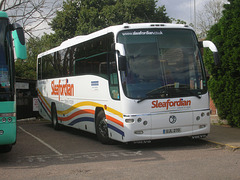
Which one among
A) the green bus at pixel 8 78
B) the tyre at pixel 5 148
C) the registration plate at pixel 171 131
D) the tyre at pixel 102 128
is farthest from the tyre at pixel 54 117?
the green bus at pixel 8 78

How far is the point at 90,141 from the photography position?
1277cm

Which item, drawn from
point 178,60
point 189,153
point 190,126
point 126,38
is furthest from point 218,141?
point 126,38

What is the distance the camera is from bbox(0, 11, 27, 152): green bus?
8484 mm

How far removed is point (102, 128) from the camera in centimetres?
1170

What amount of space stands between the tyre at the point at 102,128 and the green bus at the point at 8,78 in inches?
129

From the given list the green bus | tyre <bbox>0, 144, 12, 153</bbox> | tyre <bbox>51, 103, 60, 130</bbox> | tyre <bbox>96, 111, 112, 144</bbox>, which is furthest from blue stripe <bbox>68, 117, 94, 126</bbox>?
the green bus

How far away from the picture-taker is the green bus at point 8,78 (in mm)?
A: 8484

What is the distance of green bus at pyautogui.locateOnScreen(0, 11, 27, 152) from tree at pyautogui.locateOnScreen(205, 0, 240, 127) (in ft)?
26.2

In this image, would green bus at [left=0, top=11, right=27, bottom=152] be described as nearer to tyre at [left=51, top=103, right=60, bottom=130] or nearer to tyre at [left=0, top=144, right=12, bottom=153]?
tyre at [left=0, top=144, right=12, bottom=153]

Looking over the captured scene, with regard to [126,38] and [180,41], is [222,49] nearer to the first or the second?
[180,41]

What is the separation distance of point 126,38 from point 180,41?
1550 millimetres

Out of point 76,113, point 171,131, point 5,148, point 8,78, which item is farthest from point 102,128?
point 8,78

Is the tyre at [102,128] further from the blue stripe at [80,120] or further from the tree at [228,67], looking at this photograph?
the tree at [228,67]

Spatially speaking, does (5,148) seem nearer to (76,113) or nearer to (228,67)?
(76,113)
